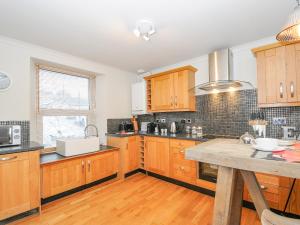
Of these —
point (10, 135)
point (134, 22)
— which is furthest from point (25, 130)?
point (134, 22)

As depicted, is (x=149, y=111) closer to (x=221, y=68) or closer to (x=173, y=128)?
(x=173, y=128)

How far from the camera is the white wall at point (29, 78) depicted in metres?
2.09

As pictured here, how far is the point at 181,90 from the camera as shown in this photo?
2.86 metres

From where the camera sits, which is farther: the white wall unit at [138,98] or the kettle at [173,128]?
the white wall unit at [138,98]

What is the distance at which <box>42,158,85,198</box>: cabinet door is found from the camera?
81.5 inches

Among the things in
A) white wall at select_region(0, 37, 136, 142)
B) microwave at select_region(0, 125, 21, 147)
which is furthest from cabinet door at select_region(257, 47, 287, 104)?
microwave at select_region(0, 125, 21, 147)

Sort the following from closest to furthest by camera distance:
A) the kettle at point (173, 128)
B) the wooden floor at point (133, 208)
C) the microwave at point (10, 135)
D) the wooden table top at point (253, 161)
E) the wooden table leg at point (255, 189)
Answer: the wooden table top at point (253, 161) → the wooden table leg at point (255, 189) → the wooden floor at point (133, 208) → the microwave at point (10, 135) → the kettle at point (173, 128)

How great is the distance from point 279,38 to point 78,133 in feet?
10.5

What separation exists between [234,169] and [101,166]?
2.23 metres

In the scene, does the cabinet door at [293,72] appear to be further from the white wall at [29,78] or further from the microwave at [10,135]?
the microwave at [10,135]

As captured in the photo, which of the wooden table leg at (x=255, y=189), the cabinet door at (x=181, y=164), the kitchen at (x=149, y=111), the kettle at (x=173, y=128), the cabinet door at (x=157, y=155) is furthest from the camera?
the kettle at (x=173, y=128)

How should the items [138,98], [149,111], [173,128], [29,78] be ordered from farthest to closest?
[138,98]
[149,111]
[173,128]
[29,78]

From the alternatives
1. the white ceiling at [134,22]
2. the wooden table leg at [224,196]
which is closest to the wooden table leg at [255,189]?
the wooden table leg at [224,196]

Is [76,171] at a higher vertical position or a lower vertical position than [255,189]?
lower
